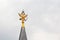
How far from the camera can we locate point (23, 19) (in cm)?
6297

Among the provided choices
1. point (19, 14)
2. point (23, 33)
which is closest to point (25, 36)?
point (23, 33)

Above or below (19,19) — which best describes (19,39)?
below

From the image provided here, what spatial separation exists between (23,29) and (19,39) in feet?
8.19

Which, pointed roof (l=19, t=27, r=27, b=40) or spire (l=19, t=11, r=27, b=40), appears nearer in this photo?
pointed roof (l=19, t=27, r=27, b=40)

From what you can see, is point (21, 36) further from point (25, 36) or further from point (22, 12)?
point (22, 12)

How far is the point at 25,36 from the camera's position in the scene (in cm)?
6184

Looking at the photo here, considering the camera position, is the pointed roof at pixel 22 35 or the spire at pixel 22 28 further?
the spire at pixel 22 28

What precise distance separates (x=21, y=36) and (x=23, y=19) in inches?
148

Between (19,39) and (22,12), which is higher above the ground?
(22,12)

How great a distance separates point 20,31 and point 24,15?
11.4 feet

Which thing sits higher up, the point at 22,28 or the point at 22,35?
the point at 22,28

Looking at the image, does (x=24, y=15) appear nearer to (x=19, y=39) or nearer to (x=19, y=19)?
(x=19, y=19)

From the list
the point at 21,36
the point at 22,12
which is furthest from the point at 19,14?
the point at 21,36

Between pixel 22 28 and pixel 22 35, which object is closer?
pixel 22 35
